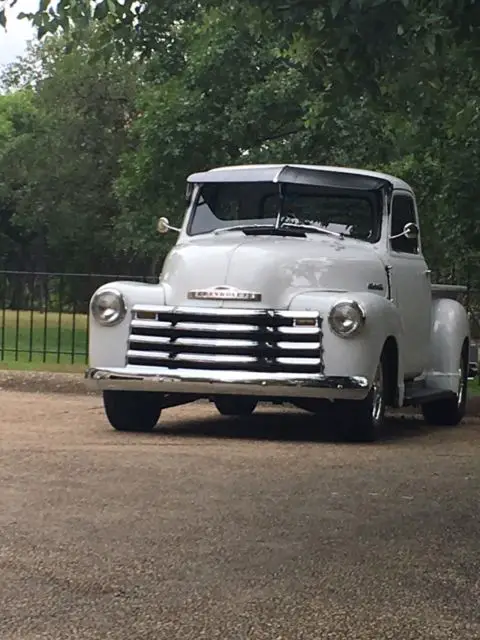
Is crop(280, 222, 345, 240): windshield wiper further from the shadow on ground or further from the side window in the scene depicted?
the shadow on ground

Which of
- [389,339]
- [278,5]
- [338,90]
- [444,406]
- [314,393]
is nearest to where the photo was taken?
[278,5]

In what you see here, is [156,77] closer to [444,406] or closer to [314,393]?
[444,406]

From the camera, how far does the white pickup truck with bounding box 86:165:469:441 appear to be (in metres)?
10.2

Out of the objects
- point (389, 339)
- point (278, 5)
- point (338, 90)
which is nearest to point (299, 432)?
point (389, 339)

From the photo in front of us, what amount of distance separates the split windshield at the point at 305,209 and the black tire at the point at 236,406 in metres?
1.77

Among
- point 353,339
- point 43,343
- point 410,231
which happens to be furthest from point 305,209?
point 43,343

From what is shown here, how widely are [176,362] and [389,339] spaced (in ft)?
5.99

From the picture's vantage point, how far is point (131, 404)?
11.1 metres

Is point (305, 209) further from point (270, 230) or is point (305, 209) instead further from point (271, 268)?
point (271, 268)

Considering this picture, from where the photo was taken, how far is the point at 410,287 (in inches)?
467

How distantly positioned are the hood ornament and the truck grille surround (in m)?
→ 0.10

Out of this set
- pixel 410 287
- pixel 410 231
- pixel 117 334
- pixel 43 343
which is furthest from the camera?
pixel 43 343

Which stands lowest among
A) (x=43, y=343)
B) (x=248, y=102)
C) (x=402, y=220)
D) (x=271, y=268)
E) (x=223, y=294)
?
(x=43, y=343)

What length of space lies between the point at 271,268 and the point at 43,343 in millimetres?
9323
